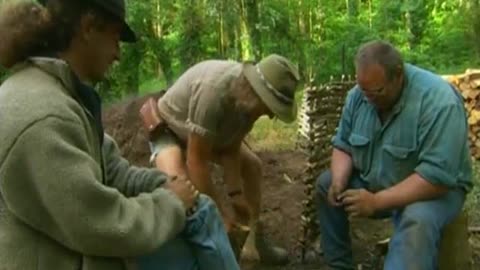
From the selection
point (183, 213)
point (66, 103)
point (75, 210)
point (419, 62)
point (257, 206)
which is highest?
point (66, 103)

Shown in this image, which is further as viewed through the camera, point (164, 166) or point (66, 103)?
point (164, 166)

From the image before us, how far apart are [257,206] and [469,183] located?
1.24m

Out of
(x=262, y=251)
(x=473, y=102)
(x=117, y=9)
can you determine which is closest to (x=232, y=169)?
(x=262, y=251)

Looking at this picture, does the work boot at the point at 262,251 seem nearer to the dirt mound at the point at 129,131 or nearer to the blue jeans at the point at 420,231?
the blue jeans at the point at 420,231

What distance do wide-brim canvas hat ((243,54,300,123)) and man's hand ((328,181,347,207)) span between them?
2.26ft

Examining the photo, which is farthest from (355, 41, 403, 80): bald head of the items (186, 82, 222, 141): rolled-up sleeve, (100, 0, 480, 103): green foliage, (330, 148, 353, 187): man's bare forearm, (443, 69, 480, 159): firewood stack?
(100, 0, 480, 103): green foliage

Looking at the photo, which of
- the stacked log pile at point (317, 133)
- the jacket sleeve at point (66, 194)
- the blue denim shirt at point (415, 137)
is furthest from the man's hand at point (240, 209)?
the jacket sleeve at point (66, 194)

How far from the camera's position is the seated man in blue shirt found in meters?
4.31

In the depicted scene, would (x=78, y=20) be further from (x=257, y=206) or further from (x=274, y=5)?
(x=274, y=5)

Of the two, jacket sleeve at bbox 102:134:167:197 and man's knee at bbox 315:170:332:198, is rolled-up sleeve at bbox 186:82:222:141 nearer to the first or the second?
man's knee at bbox 315:170:332:198

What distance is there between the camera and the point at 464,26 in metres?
15.9

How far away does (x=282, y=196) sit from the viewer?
707 cm

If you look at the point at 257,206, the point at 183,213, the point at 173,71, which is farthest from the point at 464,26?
the point at 183,213

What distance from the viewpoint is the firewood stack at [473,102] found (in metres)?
9.23
